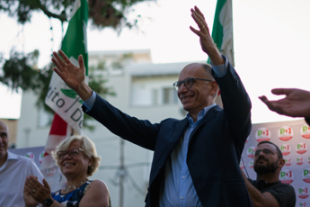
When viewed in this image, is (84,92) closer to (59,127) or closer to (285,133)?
(59,127)

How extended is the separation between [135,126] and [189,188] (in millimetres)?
663

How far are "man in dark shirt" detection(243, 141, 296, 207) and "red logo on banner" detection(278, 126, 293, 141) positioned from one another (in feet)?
0.89

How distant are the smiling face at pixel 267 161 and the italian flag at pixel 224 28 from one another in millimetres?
1201

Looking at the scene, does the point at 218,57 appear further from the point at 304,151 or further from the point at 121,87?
the point at 121,87

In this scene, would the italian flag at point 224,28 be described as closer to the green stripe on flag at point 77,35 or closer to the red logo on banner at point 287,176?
the red logo on banner at point 287,176

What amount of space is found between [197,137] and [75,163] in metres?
1.71

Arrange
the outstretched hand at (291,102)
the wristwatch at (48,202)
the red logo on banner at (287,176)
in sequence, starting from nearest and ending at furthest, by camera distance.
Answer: the outstretched hand at (291,102) → the wristwatch at (48,202) → the red logo on banner at (287,176)

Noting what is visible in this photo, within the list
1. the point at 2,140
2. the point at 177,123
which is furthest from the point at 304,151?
the point at 2,140

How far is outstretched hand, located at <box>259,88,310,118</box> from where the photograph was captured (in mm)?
1867

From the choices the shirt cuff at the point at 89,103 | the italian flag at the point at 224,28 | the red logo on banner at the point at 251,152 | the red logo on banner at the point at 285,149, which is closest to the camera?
the shirt cuff at the point at 89,103

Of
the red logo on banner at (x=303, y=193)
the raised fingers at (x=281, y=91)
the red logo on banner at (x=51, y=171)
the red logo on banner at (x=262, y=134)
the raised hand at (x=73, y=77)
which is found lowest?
the red logo on banner at (x=303, y=193)

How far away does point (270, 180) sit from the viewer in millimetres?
3799

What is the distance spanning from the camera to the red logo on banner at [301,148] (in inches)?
163

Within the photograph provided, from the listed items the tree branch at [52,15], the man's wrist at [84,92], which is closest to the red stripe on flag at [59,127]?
the tree branch at [52,15]
